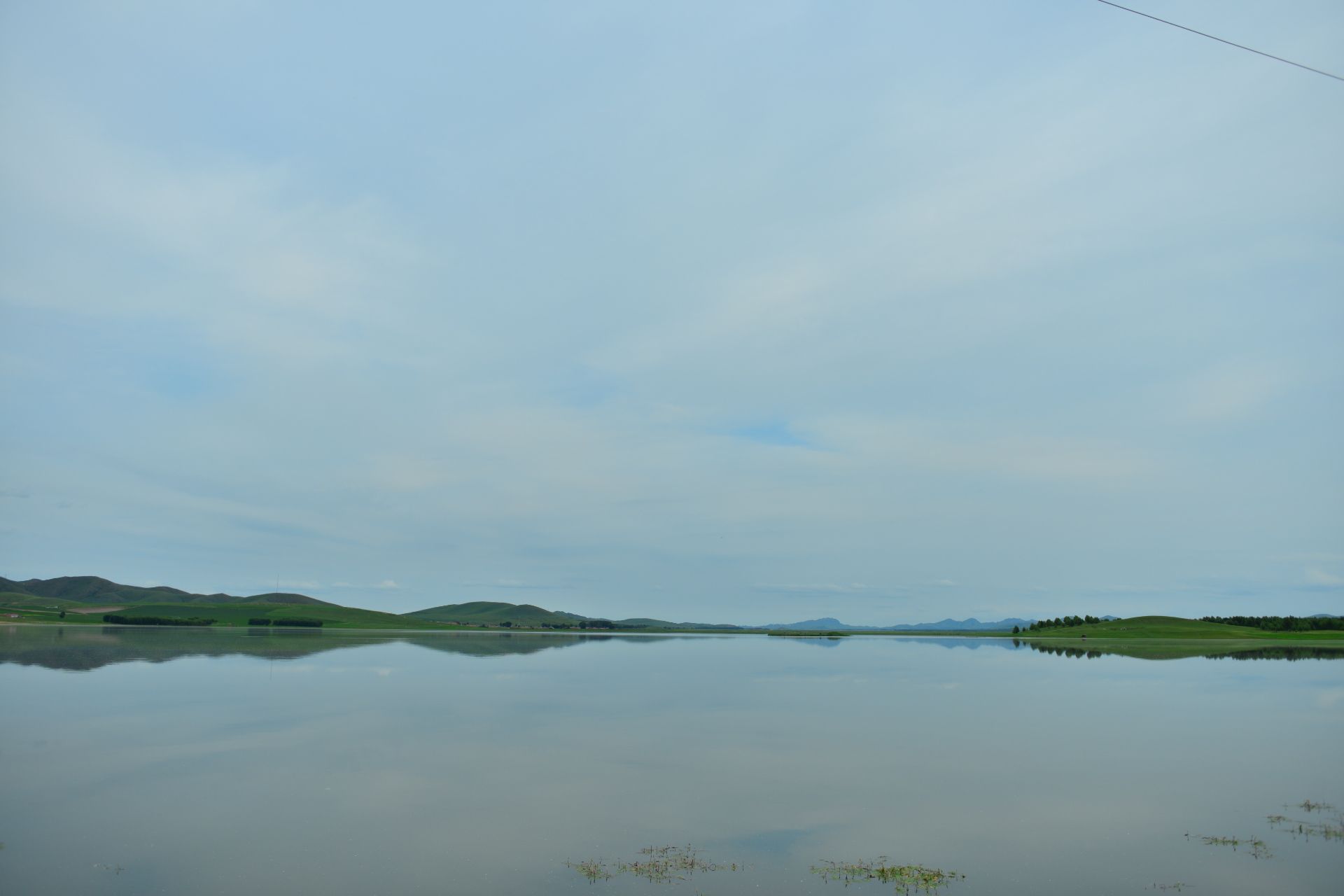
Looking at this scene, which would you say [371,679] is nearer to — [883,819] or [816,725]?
[816,725]

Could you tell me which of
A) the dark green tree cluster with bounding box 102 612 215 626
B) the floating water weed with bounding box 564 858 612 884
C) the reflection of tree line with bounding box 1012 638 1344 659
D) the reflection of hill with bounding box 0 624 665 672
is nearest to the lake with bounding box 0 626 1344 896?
the floating water weed with bounding box 564 858 612 884

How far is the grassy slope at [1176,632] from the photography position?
468 feet

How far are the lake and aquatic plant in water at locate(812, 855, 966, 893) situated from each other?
0.25 m

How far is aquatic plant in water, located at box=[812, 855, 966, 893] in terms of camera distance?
46.0 feet

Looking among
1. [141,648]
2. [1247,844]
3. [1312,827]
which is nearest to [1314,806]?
[1312,827]

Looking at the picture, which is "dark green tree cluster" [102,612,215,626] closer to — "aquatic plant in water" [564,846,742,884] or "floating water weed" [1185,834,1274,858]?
"aquatic plant in water" [564,846,742,884]

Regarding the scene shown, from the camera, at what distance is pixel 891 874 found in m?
14.5

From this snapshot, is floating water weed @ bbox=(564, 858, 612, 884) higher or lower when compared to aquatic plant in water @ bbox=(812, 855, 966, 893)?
lower

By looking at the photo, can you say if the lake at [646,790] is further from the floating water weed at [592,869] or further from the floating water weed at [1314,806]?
the floating water weed at [1314,806]

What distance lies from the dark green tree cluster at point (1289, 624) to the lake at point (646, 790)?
478 feet

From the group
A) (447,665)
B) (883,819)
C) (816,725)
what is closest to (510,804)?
(883,819)

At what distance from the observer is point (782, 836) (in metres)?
16.7

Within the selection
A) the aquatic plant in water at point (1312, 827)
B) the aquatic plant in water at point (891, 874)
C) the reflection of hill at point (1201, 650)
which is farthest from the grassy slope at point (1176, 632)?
the aquatic plant in water at point (891, 874)

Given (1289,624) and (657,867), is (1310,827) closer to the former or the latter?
(657,867)
